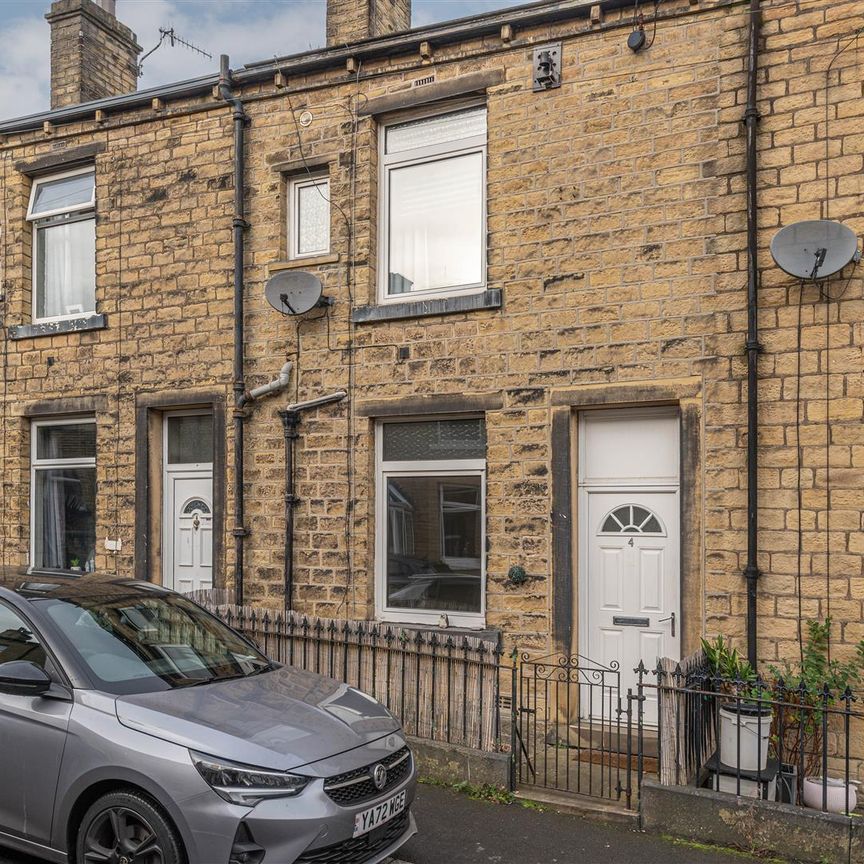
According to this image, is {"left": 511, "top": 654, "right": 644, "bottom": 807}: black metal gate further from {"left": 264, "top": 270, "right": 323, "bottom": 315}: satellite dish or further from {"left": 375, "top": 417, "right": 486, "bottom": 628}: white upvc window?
{"left": 264, "top": 270, "right": 323, "bottom": 315}: satellite dish

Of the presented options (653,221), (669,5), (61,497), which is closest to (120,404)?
(61,497)

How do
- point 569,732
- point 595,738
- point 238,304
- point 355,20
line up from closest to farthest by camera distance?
point 569,732 < point 595,738 < point 238,304 < point 355,20

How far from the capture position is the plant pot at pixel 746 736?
5.50 m

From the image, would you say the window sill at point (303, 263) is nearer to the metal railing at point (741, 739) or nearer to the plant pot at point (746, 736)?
the metal railing at point (741, 739)

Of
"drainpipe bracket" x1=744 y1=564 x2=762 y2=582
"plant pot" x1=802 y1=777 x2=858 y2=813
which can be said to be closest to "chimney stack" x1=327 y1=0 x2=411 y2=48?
"drainpipe bracket" x1=744 y1=564 x2=762 y2=582

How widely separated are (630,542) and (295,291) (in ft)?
12.9

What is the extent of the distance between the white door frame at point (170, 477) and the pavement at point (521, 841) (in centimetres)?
479

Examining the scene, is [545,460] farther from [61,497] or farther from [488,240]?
[61,497]

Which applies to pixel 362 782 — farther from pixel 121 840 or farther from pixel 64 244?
pixel 64 244

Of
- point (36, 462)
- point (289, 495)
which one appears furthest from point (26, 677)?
point (36, 462)

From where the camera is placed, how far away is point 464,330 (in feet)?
26.2

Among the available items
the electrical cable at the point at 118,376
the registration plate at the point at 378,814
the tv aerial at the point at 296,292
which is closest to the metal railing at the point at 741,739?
the registration plate at the point at 378,814

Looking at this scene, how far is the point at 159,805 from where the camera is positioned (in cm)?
397

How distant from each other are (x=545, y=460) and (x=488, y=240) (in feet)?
6.86
